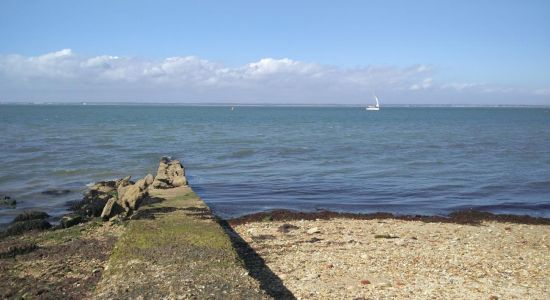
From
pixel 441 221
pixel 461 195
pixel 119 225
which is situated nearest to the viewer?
pixel 119 225

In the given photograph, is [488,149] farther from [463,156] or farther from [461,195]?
[461,195]

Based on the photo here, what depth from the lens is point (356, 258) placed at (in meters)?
9.81

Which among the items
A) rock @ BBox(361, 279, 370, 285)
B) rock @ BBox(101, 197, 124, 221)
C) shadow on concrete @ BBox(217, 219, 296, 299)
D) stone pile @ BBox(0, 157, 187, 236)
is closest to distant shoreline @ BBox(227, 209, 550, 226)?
shadow on concrete @ BBox(217, 219, 296, 299)

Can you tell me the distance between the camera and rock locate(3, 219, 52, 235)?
40.4ft

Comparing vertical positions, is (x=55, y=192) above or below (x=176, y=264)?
below

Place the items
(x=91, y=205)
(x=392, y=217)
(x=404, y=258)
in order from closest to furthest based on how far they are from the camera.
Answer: (x=404, y=258)
(x=392, y=217)
(x=91, y=205)

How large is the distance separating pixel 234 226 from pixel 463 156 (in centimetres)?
2250

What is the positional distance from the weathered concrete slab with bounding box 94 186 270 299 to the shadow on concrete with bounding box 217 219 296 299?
691 mm

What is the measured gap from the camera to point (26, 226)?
1256 centimetres

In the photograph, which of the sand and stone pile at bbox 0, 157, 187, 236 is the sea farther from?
the sand

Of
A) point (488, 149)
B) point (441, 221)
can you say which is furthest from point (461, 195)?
point (488, 149)

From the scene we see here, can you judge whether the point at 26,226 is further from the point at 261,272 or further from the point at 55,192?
the point at 261,272

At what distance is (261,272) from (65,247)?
446 centimetres

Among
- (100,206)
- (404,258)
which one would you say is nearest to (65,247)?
(100,206)
